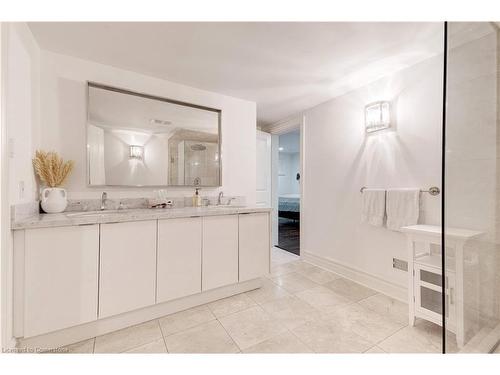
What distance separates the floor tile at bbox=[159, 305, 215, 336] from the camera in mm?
1567

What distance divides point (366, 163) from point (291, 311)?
1.67m

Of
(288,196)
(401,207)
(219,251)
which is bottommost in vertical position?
(219,251)

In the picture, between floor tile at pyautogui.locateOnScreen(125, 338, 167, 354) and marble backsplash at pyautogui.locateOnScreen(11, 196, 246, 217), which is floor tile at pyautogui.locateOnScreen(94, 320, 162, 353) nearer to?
floor tile at pyautogui.locateOnScreen(125, 338, 167, 354)

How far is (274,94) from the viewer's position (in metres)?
2.54

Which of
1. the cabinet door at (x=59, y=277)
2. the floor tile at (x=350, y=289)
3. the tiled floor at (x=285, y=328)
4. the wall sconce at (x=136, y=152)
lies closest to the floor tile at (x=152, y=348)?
the tiled floor at (x=285, y=328)

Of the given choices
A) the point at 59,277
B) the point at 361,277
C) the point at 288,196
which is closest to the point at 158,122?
the point at 59,277

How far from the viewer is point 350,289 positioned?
7.22ft

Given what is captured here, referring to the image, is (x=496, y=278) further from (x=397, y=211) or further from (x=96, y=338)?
(x=96, y=338)

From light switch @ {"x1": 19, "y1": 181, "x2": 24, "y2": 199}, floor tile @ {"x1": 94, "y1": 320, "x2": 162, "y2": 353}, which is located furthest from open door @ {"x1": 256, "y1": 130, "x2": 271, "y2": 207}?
light switch @ {"x1": 19, "y1": 181, "x2": 24, "y2": 199}

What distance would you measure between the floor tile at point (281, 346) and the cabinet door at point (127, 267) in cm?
86

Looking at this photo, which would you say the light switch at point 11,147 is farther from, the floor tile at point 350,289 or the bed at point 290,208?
the bed at point 290,208

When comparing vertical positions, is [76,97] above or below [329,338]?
above

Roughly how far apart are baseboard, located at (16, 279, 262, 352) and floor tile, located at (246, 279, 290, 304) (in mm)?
148

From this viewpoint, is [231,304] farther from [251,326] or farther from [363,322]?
[363,322]
